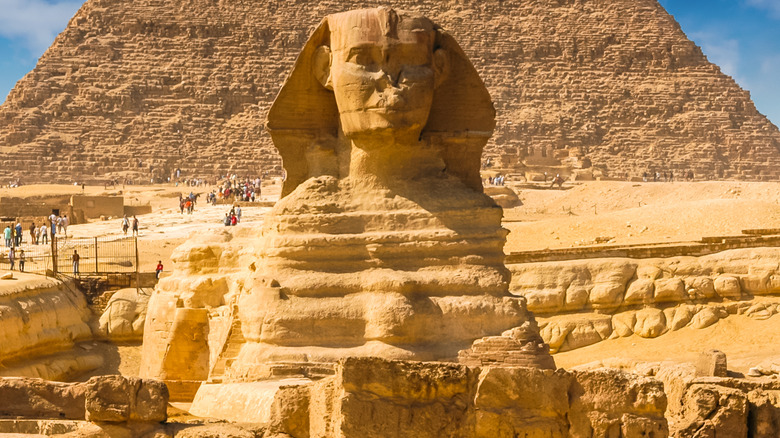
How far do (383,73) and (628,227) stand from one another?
15421 mm

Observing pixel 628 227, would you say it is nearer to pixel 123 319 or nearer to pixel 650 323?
pixel 650 323

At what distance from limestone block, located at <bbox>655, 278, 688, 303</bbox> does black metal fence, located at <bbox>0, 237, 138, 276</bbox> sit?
234 inches

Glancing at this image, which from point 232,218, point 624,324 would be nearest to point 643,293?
point 624,324

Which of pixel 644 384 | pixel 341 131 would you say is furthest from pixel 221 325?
pixel 644 384

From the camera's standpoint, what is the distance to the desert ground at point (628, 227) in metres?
12.9

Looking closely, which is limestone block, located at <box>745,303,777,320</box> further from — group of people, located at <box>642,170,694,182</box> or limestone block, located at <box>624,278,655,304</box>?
group of people, located at <box>642,170,694,182</box>

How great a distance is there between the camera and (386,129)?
8.39 m

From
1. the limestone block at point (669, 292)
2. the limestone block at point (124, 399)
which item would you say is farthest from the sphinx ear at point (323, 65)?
the limestone block at point (669, 292)

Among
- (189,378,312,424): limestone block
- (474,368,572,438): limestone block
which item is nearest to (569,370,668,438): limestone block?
(474,368,572,438): limestone block

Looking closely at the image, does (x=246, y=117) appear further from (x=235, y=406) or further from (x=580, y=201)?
(x=235, y=406)

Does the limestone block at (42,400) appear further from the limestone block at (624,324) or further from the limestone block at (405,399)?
the limestone block at (624,324)

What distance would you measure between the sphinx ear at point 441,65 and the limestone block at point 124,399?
371 centimetres

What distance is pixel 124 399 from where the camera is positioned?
523cm

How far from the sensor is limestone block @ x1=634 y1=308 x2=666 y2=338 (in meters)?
13.8
